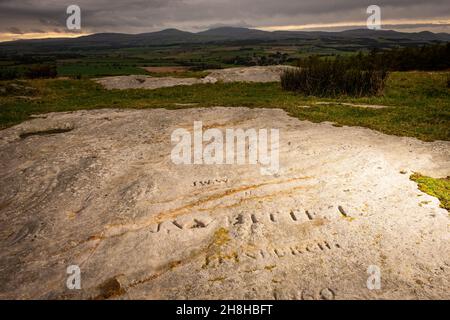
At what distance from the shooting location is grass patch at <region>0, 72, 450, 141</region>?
18.5m

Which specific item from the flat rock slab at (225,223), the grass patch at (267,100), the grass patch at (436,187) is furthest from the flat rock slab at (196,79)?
the grass patch at (436,187)

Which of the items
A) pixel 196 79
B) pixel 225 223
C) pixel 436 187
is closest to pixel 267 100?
pixel 196 79

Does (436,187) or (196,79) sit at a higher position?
(196,79)

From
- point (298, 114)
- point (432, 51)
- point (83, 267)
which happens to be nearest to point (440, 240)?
point (83, 267)

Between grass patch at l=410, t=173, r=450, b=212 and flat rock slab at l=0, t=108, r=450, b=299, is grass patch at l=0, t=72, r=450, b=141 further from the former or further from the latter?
grass patch at l=410, t=173, r=450, b=212

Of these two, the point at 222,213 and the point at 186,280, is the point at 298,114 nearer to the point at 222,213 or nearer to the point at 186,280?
the point at 222,213

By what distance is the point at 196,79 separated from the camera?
128 ft

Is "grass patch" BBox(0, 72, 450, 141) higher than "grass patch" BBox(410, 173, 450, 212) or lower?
higher

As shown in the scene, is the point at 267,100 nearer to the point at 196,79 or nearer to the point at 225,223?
the point at 196,79

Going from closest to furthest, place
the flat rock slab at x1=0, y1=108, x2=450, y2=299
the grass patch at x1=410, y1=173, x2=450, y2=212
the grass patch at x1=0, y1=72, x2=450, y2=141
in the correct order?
the flat rock slab at x1=0, y1=108, x2=450, y2=299
the grass patch at x1=410, y1=173, x2=450, y2=212
the grass patch at x1=0, y1=72, x2=450, y2=141

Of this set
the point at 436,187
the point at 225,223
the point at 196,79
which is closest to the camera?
the point at 225,223

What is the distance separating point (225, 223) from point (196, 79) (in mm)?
31644

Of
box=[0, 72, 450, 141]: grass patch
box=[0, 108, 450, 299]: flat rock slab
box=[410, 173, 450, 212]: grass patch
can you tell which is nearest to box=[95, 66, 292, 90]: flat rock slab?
box=[0, 72, 450, 141]: grass patch

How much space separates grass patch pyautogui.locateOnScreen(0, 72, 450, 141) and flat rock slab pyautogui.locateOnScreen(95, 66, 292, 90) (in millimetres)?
2149
